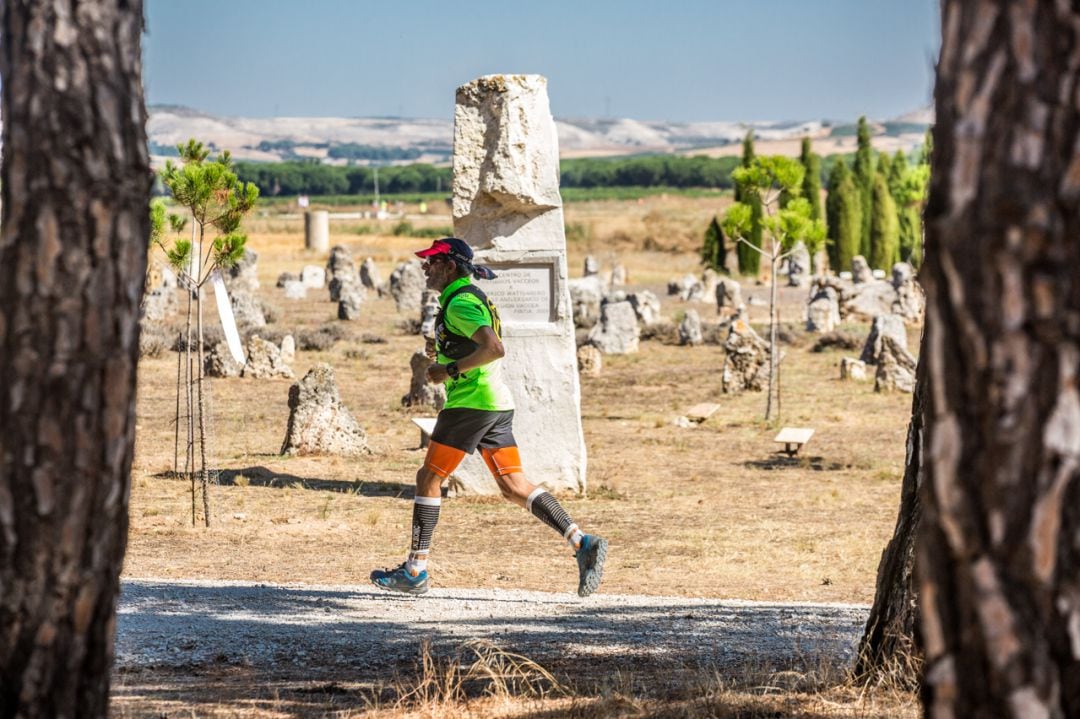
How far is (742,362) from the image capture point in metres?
19.5

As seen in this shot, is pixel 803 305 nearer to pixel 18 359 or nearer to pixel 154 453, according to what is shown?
pixel 154 453

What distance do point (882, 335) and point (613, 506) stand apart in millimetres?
9096

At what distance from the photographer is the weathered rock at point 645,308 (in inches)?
1126

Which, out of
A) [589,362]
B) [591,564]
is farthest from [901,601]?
[589,362]

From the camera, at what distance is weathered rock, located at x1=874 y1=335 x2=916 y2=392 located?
19.2m

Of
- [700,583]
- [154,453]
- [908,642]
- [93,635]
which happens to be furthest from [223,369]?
[93,635]

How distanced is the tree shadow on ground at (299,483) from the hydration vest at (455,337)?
4274mm

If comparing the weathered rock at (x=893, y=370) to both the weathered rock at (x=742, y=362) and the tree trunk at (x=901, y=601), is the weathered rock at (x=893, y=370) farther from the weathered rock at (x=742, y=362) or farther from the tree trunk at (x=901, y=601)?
the tree trunk at (x=901, y=601)

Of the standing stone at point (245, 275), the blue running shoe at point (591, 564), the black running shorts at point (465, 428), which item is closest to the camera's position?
the blue running shoe at point (591, 564)

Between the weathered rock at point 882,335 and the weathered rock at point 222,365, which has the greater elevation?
the weathered rock at point 882,335

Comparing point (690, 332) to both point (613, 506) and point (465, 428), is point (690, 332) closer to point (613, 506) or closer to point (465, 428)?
point (613, 506)

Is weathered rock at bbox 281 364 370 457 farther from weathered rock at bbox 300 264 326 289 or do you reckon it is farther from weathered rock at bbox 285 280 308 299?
weathered rock at bbox 300 264 326 289

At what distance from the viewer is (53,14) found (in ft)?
11.3

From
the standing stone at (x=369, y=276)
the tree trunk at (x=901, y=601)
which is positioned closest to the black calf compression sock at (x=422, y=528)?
the tree trunk at (x=901, y=601)
